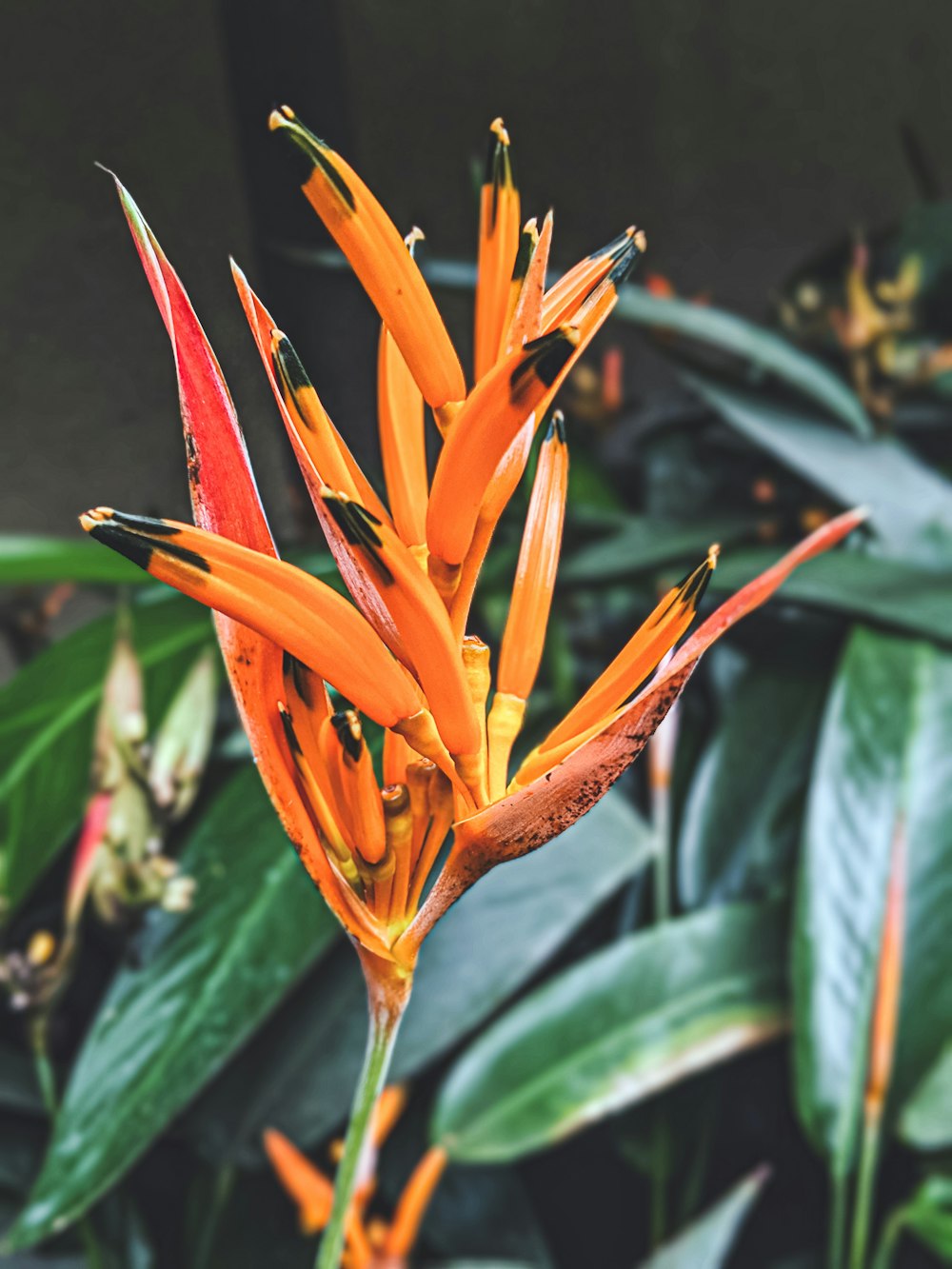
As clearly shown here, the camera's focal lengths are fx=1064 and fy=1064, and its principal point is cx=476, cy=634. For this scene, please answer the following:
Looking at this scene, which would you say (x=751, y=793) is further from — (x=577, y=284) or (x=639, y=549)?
(x=577, y=284)

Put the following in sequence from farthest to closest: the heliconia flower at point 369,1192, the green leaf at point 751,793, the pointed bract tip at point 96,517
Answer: the green leaf at point 751,793, the heliconia flower at point 369,1192, the pointed bract tip at point 96,517

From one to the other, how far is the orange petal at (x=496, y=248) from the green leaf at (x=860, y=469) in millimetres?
492

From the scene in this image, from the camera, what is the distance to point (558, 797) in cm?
12

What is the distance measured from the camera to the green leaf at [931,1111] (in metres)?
0.41

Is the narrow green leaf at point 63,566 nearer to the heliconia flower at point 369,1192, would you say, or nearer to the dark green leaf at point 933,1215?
the heliconia flower at point 369,1192

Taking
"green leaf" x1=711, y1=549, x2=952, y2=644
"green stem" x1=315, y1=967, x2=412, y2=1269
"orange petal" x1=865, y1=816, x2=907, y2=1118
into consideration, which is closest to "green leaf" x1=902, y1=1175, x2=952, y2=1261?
"orange petal" x1=865, y1=816, x2=907, y2=1118

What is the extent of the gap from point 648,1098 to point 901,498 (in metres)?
0.37

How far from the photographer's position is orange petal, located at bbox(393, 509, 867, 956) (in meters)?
0.12

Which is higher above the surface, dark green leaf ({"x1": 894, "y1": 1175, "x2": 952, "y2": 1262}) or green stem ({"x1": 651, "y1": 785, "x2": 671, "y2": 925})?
green stem ({"x1": 651, "y1": 785, "x2": 671, "y2": 925})

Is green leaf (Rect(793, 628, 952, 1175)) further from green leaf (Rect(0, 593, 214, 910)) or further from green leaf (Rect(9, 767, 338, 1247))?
green leaf (Rect(0, 593, 214, 910))

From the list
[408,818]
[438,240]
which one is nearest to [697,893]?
[408,818]

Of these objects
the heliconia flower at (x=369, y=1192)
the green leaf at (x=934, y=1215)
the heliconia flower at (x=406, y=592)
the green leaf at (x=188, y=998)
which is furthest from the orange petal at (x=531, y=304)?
the green leaf at (x=934, y=1215)

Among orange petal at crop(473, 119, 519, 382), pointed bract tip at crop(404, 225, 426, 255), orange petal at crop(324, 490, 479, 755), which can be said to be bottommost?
orange petal at crop(324, 490, 479, 755)

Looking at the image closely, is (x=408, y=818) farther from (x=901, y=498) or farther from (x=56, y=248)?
(x=56, y=248)
